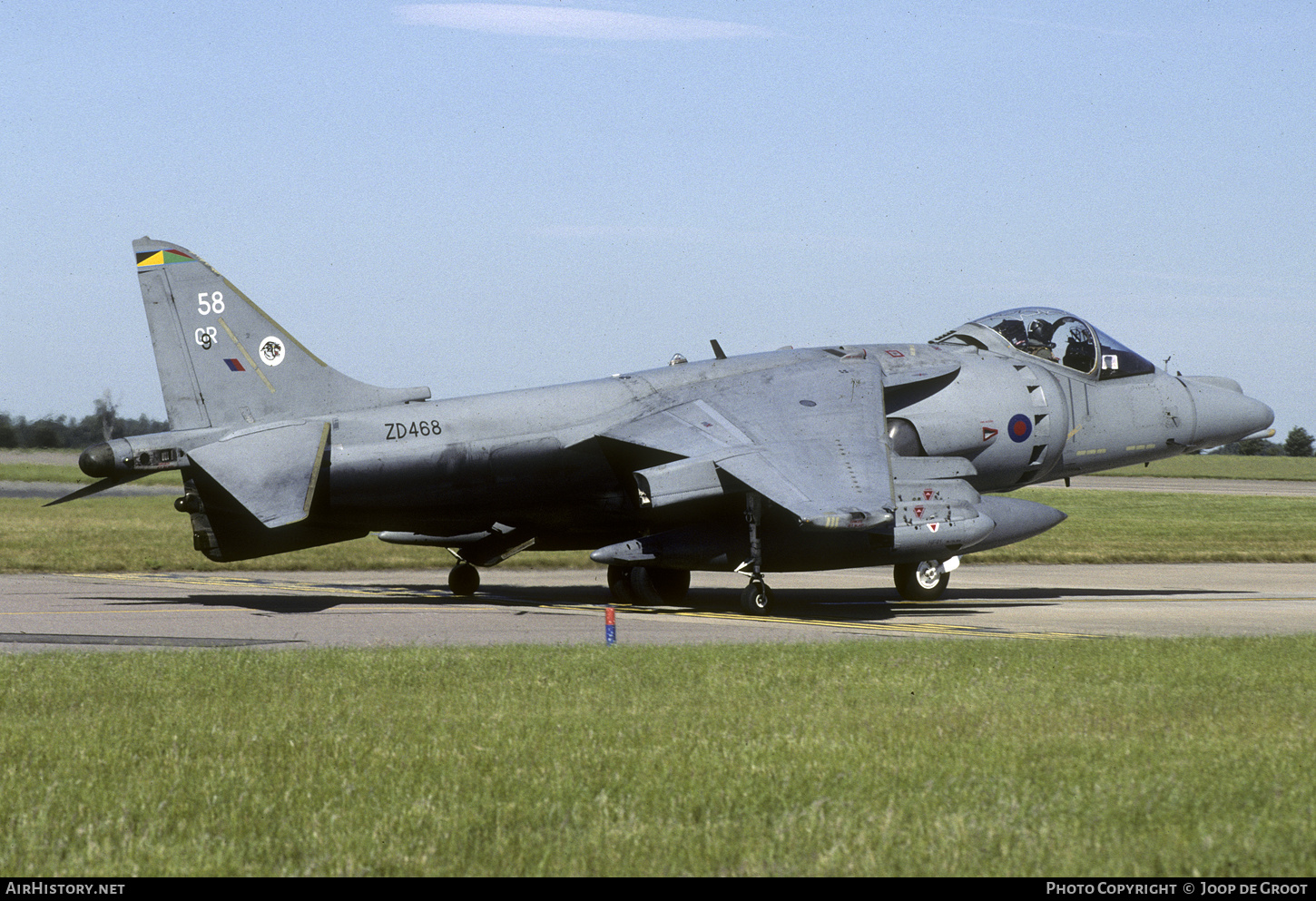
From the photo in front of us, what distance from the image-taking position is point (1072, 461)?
839 inches

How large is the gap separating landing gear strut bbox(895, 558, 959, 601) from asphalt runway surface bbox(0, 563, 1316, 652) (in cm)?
29

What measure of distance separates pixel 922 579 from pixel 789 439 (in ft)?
14.4

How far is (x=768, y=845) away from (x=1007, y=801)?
1.39 meters

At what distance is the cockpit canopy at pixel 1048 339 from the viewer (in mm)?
21250

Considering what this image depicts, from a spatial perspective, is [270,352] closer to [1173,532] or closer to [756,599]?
[756,599]

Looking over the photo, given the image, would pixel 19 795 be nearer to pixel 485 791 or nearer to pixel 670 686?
pixel 485 791

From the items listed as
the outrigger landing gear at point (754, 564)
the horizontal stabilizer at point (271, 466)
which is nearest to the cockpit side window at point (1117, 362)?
the outrigger landing gear at point (754, 564)

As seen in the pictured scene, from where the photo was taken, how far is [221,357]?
18516 millimetres

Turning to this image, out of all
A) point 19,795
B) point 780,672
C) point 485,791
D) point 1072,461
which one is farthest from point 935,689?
point 1072,461

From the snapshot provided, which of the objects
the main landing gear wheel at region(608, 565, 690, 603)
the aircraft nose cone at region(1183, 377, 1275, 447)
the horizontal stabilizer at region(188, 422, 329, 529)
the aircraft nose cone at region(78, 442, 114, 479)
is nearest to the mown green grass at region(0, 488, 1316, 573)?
the aircraft nose cone at region(1183, 377, 1275, 447)

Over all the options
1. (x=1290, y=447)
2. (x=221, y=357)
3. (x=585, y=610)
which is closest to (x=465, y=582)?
(x=585, y=610)

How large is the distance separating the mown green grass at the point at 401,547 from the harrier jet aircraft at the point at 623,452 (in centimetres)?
829

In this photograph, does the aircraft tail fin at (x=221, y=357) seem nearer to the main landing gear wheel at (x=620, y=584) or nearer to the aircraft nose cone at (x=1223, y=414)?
the main landing gear wheel at (x=620, y=584)
